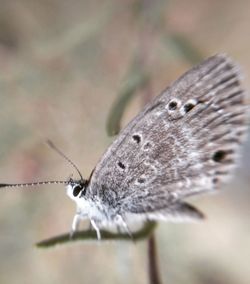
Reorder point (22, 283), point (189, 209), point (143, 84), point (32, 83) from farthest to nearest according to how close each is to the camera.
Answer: point (22, 283), point (32, 83), point (143, 84), point (189, 209)

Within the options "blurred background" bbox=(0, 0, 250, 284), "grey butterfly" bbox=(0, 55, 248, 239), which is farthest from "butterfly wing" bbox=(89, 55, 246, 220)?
"blurred background" bbox=(0, 0, 250, 284)

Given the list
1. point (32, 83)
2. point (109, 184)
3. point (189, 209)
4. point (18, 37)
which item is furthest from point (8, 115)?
point (189, 209)

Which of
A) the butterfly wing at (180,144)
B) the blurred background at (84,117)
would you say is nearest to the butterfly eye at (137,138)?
the butterfly wing at (180,144)

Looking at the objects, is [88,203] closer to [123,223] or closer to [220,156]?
[123,223]

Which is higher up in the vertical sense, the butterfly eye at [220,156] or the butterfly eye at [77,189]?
the butterfly eye at [77,189]

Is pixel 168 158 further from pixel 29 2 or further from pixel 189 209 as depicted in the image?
pixel 29 2

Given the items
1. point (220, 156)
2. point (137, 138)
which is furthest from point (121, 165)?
point (220, 156)

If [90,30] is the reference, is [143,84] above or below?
below

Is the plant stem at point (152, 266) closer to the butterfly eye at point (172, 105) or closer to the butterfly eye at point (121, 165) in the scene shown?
the butterfly eye at point (121, 165)
